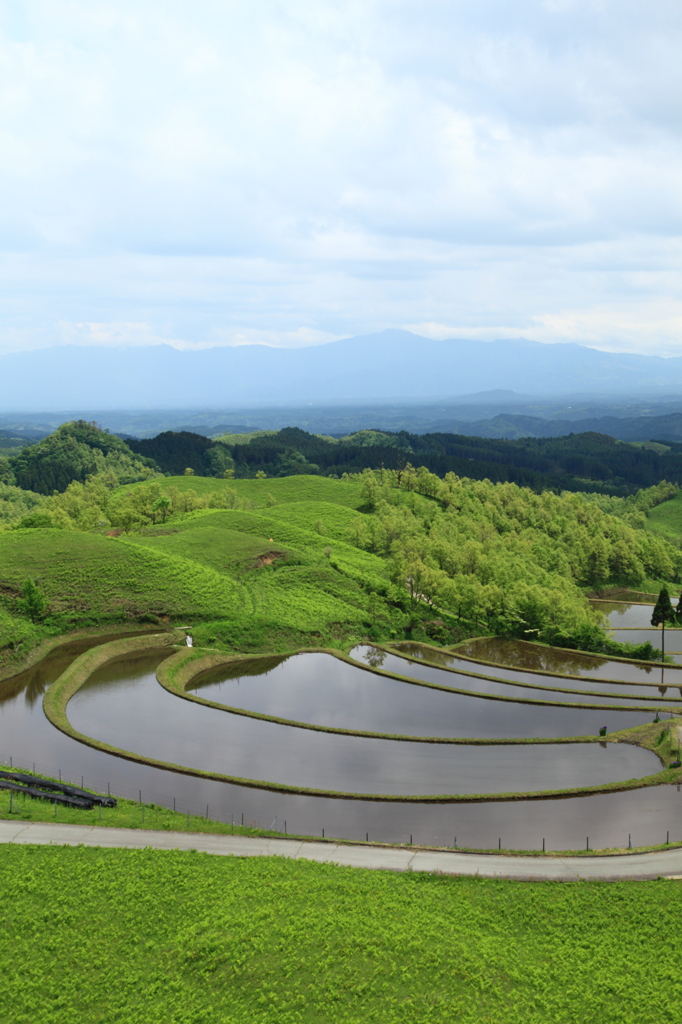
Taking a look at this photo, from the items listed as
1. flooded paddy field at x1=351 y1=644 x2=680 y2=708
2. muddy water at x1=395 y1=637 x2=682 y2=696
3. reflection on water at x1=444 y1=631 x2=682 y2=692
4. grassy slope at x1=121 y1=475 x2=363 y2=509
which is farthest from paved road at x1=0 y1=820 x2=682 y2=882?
grassy slope at x1=121 y1=475 x2=363 y2=509

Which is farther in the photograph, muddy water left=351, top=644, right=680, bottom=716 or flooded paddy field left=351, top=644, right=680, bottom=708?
flooded paddy field left=351, top=644, right=680, bottom=708

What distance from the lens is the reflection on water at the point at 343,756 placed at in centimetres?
3994

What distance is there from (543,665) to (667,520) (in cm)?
14196

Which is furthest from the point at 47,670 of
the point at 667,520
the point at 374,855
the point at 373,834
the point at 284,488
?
the point at 667,520

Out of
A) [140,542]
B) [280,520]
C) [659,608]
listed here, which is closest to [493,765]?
[659,608]

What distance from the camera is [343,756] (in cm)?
4309

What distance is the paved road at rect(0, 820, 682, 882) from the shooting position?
30.8 meters

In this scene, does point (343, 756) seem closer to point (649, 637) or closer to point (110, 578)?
point (110, 578)

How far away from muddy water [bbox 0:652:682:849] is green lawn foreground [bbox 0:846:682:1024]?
4571 mm

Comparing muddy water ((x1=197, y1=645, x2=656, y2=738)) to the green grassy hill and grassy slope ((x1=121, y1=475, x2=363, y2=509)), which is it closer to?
the green grassy hill

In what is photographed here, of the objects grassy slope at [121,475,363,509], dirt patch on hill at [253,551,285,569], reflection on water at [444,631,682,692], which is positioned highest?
grassy slope at [121,475,363,509]

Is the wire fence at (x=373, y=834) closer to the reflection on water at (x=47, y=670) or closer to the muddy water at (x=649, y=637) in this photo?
the reflection on water at (x=47, y=670)

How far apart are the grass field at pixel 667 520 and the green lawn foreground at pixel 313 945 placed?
154 meters

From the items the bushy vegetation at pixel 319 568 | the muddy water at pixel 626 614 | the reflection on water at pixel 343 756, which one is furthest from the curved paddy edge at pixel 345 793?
the muddy water at pixel 626 614
